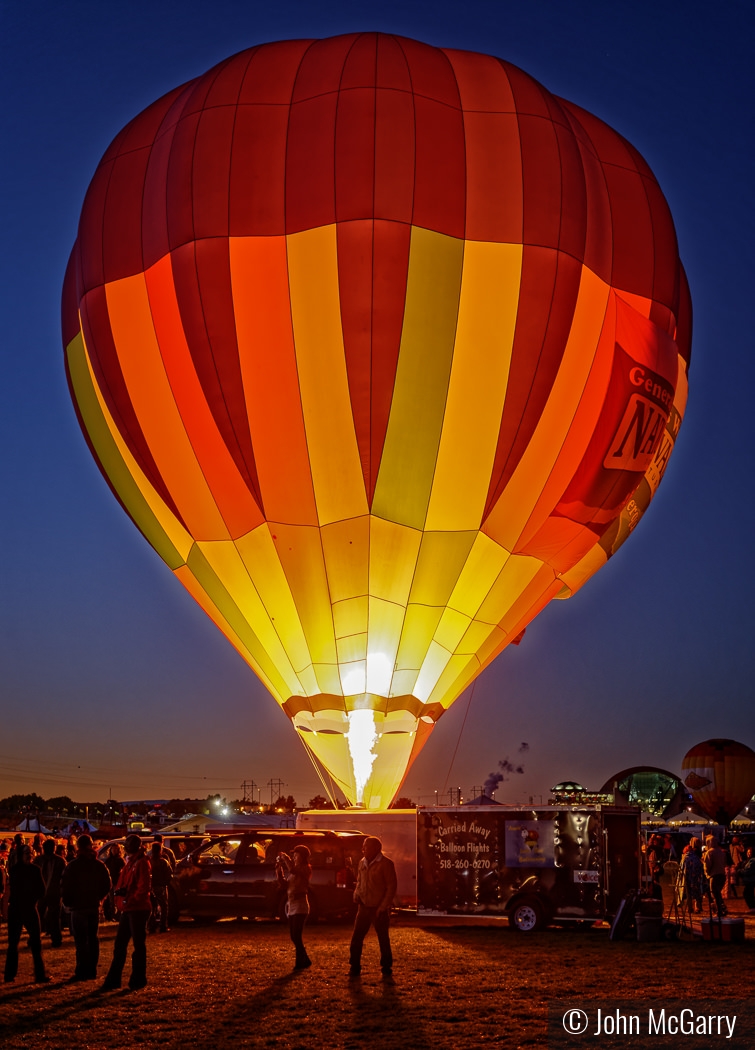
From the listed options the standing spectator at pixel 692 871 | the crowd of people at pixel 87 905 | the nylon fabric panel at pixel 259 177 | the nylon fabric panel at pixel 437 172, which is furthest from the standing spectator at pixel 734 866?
the crowd of people at pixel 87 905

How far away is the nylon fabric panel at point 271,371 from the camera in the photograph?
49.2 ft

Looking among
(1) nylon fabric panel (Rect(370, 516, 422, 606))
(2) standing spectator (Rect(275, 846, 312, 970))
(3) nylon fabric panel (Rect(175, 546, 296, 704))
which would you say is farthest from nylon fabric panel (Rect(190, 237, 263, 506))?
(2) standing spectator (Rect(275, 846, 312, 970))

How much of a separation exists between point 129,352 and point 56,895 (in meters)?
7.27

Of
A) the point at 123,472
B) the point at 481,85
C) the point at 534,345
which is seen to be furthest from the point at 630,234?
the point at 123,472

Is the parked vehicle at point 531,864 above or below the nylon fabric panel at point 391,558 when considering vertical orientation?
below

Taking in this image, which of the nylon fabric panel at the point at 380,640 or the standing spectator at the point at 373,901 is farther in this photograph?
the nylon fabric panel at the point at 380,640

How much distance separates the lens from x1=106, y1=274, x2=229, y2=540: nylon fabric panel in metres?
15.8

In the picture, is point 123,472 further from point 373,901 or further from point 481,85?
point 373,901

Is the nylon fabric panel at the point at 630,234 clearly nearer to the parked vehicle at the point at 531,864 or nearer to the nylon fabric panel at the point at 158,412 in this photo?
the nylon fabric panel at the point at 158,412

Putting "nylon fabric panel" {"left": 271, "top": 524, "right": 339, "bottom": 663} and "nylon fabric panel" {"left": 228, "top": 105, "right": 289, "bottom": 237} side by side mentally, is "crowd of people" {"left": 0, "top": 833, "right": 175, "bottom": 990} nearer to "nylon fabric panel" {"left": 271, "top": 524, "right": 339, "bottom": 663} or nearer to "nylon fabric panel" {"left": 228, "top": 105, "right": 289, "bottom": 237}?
"nylon fabric panel" {"left": 271, "top": 524, "right": 339, "bottom": 663}

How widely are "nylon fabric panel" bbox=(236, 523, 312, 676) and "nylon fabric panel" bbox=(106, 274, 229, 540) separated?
0.50 m

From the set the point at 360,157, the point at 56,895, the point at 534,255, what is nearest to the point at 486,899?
the point at 56,895

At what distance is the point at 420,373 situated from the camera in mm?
14992

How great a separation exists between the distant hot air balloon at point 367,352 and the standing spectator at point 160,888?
3.06 meters
